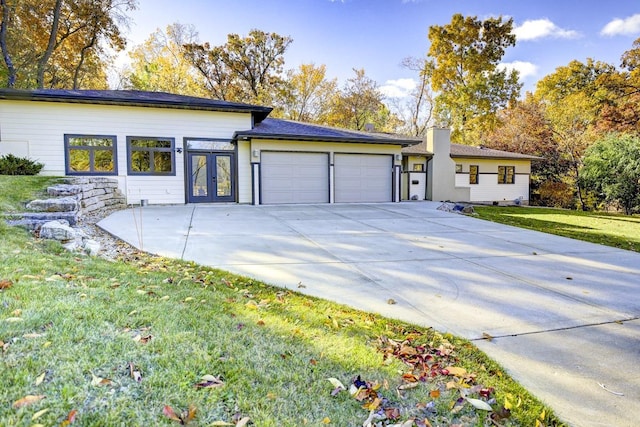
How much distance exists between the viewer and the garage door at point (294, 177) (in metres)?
13.4

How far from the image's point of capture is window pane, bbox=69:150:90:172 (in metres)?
12.0

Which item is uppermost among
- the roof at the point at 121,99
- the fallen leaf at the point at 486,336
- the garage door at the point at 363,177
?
the roof at the point at 121,99

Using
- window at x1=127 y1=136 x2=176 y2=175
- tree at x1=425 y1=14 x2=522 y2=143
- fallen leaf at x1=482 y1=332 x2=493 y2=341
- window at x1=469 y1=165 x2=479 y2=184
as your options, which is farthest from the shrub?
fallen leaf at x1=482 y1=332 x2=493 y2=341

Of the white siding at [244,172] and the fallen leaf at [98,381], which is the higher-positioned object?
the white siding at [244,172]

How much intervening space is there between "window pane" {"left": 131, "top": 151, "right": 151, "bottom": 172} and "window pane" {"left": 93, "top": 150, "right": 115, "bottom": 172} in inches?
26.1

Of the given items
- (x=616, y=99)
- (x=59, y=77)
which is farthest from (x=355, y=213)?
(x=59, y=77)

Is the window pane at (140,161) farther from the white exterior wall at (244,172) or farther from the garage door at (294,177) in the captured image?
the garage door at (294,177)

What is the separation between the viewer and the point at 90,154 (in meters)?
12.2

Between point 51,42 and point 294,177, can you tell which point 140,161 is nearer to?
point 294,177

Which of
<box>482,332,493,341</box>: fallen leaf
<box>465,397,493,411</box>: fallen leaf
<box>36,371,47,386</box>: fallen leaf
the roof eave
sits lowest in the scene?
<box>482,332,493,341</box>: fallen leaf

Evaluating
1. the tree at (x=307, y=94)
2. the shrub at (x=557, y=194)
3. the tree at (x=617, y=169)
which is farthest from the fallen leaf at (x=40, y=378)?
the tree at (x=307, y=94)

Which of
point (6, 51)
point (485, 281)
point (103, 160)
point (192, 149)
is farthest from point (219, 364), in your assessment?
point (6, 51)

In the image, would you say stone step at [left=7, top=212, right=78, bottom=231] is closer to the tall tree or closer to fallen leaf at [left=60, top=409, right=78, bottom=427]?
fallen leaf at [left=60, top=409, right=78, bottom=427]

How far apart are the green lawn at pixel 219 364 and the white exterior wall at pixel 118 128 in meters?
9.87
